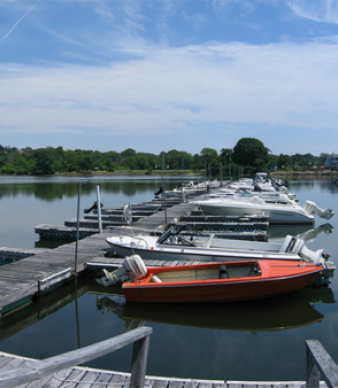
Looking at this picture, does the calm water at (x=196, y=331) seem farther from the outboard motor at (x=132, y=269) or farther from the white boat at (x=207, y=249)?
the white boat at (x=207, y=249)

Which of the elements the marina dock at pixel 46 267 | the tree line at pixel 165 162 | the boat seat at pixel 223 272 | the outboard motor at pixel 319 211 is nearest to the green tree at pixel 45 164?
the tree line at pixel 165 162

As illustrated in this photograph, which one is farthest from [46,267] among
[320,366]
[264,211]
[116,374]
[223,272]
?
[264,211]

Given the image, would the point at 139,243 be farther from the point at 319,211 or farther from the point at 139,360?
the point at 319,211

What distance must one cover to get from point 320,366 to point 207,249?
25.2 ft

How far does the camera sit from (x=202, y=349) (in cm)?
654

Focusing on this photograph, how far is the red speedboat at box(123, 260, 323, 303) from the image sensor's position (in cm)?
785

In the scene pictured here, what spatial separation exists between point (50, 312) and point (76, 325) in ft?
3.06

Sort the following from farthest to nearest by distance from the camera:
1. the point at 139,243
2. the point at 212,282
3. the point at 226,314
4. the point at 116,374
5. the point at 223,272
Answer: the point at 139,243 → the point at 223,272 → the point at 226,314 → the point at 212,282 → the point at 116,374

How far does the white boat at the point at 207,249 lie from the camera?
9703mm

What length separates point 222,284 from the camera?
7809 mm

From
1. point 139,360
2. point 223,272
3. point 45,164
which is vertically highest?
point 45,164

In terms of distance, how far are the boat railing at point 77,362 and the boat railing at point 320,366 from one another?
134 cm

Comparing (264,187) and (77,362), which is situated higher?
(77,362)

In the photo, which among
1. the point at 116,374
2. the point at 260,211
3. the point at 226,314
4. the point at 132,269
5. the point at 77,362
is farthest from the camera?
the point at 260,211
